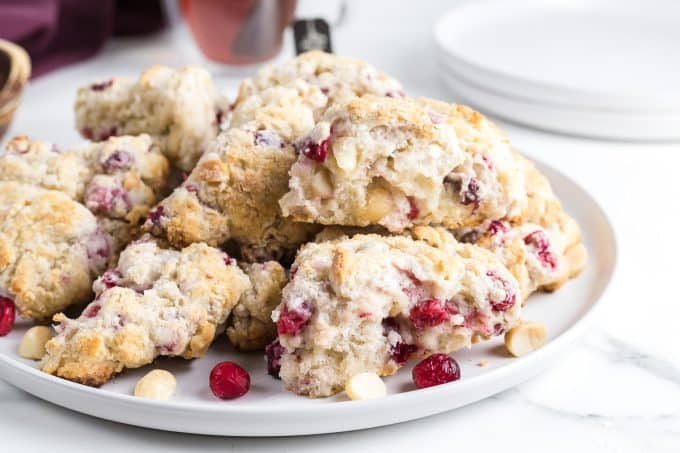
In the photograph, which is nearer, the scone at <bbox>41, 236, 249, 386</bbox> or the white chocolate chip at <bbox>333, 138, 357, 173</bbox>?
the scone at <bbox>41, 236, 249, 386</bbox>

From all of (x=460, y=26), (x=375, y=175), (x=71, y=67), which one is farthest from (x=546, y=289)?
(x=71, y=67)

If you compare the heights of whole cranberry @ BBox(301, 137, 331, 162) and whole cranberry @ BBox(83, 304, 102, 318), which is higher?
whole cranberry @ BBox(301, 137, 331, 162)

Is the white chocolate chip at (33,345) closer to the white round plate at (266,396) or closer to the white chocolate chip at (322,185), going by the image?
the white round plate at (266,396)

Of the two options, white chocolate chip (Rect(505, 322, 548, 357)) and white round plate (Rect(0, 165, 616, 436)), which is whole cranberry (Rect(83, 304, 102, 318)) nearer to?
white round plate (Rect(0, 165, 616, 436))

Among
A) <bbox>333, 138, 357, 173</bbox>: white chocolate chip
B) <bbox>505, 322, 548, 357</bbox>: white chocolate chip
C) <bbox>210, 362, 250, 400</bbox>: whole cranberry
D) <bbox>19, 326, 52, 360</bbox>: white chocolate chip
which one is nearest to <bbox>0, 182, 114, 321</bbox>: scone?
<bbox>19, 326, 52, 360</bbox>: white chocolate chip

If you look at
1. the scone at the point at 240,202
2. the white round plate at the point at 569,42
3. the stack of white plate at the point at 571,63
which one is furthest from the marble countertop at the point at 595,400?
the white round plate at the point at 569,42

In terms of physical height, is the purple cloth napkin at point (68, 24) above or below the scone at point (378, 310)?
below

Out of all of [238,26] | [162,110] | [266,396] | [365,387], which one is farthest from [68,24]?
[365,387]
